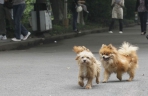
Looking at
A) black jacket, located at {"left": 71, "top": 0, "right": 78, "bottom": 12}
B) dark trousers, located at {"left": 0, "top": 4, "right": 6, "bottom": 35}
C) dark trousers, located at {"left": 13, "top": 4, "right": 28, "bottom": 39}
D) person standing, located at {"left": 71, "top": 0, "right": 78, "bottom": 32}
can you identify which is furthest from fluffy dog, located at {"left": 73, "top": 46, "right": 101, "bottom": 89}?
black jacket, located at {"left": 71, "top": 0, "right": 78, "bottom": 12}

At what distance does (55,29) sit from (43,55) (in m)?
7.26

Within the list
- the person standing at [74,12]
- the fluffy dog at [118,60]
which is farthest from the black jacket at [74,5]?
the fluffy dog at [118,60]

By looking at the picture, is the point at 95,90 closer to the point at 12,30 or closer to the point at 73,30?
Result: the point at 12,30

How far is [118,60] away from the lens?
27.8 ft

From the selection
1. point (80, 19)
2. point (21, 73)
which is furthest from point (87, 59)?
point (80, 19)

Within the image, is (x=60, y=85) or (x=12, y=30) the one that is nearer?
(x=60, y=85)

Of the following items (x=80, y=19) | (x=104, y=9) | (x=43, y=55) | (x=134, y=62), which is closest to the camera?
(x=134, y=62)

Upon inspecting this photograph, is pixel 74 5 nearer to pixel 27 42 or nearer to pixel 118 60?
pixel 27 42

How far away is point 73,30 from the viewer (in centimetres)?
2156

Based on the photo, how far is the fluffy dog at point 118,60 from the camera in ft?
27.0

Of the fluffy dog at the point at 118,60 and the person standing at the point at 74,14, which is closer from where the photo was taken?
the fluffy dog at the point at 118,60

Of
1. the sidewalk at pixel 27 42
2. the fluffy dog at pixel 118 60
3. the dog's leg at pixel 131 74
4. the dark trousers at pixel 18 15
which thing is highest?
the dark trousers at pixel 18 15

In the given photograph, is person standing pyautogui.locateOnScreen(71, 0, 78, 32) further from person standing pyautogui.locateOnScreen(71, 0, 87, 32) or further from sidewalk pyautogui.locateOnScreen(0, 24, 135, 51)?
sidewalk pyautogui.locateOnScreen(0, 24, 135, 51)

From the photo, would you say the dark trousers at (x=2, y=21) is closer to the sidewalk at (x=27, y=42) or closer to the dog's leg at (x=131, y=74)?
the sidewalk at (x=27, y=42)
